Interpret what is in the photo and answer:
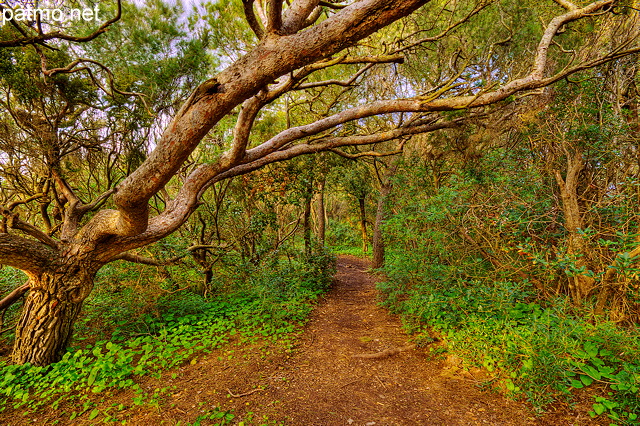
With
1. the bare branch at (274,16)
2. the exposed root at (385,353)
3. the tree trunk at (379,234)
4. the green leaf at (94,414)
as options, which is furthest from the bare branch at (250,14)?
the tree trunk at (379,234)

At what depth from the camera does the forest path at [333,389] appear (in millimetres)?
→ 2408

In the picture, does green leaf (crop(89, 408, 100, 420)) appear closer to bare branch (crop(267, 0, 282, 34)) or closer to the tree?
the tree

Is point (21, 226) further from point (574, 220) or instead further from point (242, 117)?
point (574, 220)

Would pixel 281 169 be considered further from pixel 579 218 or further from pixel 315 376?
pixel 579 218

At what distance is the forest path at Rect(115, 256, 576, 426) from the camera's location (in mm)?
2408

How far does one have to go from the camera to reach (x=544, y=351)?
7.88 ft

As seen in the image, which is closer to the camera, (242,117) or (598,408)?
(598,408)

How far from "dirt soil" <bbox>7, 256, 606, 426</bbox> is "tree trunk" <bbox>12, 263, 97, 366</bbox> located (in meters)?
1.14

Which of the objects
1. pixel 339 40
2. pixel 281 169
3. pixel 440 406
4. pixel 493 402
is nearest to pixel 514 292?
pixel 493 402

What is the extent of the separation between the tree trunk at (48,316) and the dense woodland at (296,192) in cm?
2

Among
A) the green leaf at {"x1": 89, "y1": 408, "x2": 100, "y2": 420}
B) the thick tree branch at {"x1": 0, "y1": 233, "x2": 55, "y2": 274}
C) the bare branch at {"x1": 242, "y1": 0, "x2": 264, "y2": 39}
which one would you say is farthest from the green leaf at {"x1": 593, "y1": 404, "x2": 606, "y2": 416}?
the thick tree branch at {"x1": 0, "y1": 233, "x2": 55, "y2": 274}

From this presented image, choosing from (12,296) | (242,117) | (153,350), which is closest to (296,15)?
(242,117)

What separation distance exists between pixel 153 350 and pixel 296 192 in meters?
4.24

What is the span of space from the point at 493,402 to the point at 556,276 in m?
2.08
